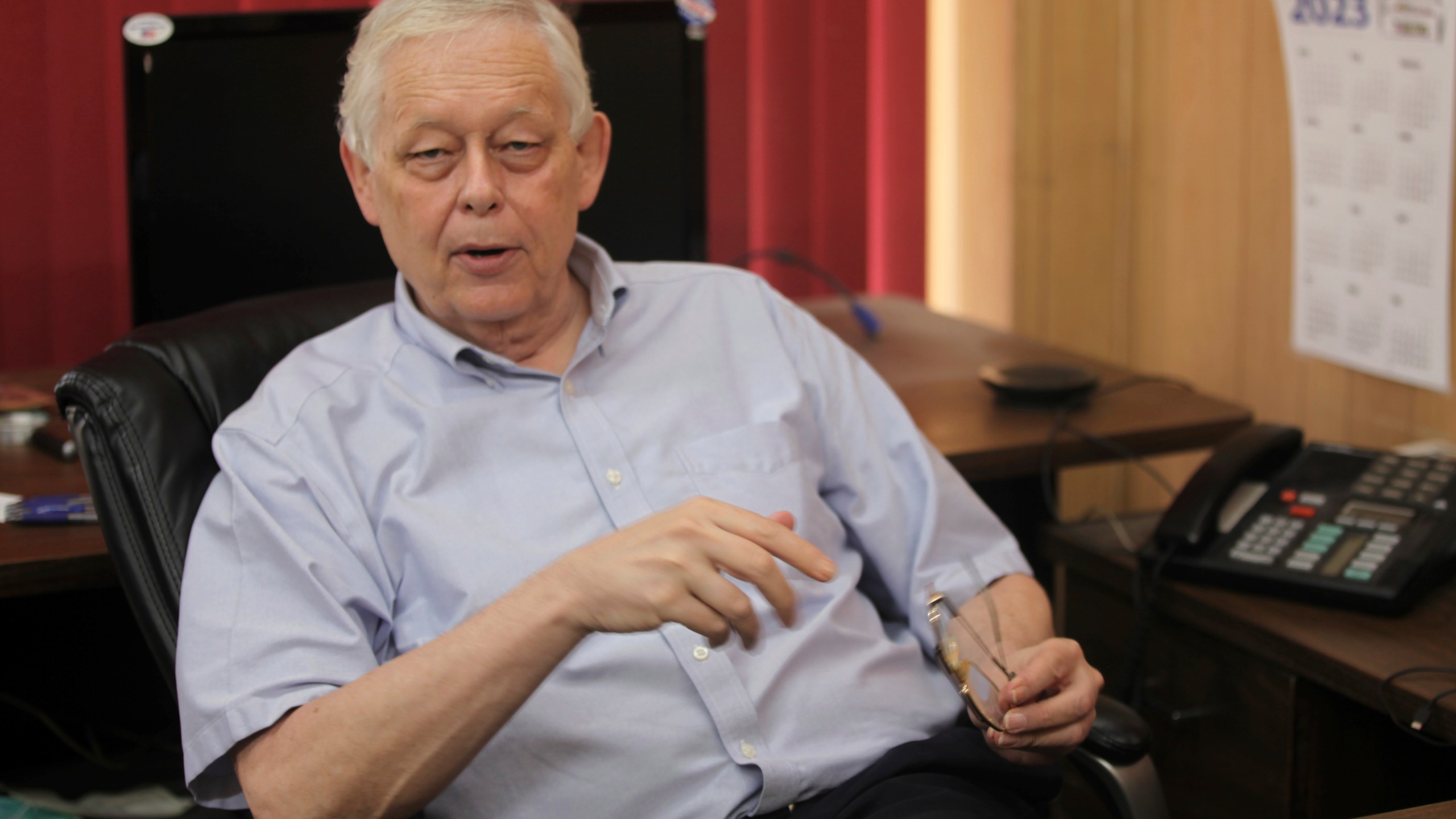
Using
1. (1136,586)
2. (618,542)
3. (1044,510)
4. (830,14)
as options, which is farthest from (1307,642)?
(830,14)

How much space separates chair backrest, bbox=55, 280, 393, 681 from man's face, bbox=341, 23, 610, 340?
231mm

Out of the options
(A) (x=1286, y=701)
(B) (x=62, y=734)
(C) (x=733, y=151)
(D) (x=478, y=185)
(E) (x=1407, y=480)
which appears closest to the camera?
(D) (x=478, y=185)

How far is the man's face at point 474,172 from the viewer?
1.19 metres

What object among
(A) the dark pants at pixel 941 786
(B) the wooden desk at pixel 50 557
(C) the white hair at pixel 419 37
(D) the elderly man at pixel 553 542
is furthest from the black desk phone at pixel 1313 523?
(B) the wooden desk at pixel 50 557

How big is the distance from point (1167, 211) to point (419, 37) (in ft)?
6.05

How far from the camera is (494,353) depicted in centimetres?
131

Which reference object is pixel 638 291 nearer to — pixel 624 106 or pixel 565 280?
pixel 565 280

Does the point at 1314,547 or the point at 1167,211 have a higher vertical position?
the point at 1167,211

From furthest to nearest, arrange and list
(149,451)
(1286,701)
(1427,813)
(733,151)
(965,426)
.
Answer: (733,151) < (965,426) < (1286,701) < (149,451) < (1427,813)

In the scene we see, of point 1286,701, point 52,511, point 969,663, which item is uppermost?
point 52,511

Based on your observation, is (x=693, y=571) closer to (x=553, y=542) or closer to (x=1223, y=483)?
(x=553, y=542)

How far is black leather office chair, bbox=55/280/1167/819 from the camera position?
3.56 feet

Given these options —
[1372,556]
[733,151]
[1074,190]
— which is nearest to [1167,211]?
[1074,190]

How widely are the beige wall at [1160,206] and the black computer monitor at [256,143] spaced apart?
1082mm
